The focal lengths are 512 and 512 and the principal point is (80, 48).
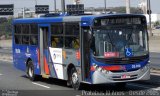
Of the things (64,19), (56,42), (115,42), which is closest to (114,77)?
(115,42)

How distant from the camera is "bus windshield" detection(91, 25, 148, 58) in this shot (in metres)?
16.1

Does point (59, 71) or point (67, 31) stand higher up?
point (67, 31)

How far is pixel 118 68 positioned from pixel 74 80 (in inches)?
78.1

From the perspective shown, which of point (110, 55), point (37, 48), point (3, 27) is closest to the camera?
point (110, 55)

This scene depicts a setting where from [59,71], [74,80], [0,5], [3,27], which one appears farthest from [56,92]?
[3,27]

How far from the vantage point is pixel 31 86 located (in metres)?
19.5

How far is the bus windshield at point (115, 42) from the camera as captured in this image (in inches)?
635

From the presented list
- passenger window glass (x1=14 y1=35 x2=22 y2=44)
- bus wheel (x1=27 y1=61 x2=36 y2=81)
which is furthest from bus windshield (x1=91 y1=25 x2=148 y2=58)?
passenger window glass (x1=14 y1=35 x2=22 y2=44)

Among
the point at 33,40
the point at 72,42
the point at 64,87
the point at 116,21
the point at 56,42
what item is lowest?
the point at 64,87

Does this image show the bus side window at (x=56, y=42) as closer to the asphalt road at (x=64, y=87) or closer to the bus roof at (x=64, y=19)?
the bus roof at (x=64, y=19)

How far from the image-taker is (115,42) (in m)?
16.2

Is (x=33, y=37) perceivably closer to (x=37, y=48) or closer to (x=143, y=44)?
(x=37, y=48)

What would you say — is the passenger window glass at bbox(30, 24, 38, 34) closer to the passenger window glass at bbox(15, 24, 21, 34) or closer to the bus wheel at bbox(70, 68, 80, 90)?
the passenger window glass at bbox(15, 24, 21, 34)

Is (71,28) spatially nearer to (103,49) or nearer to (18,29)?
(103,49)
